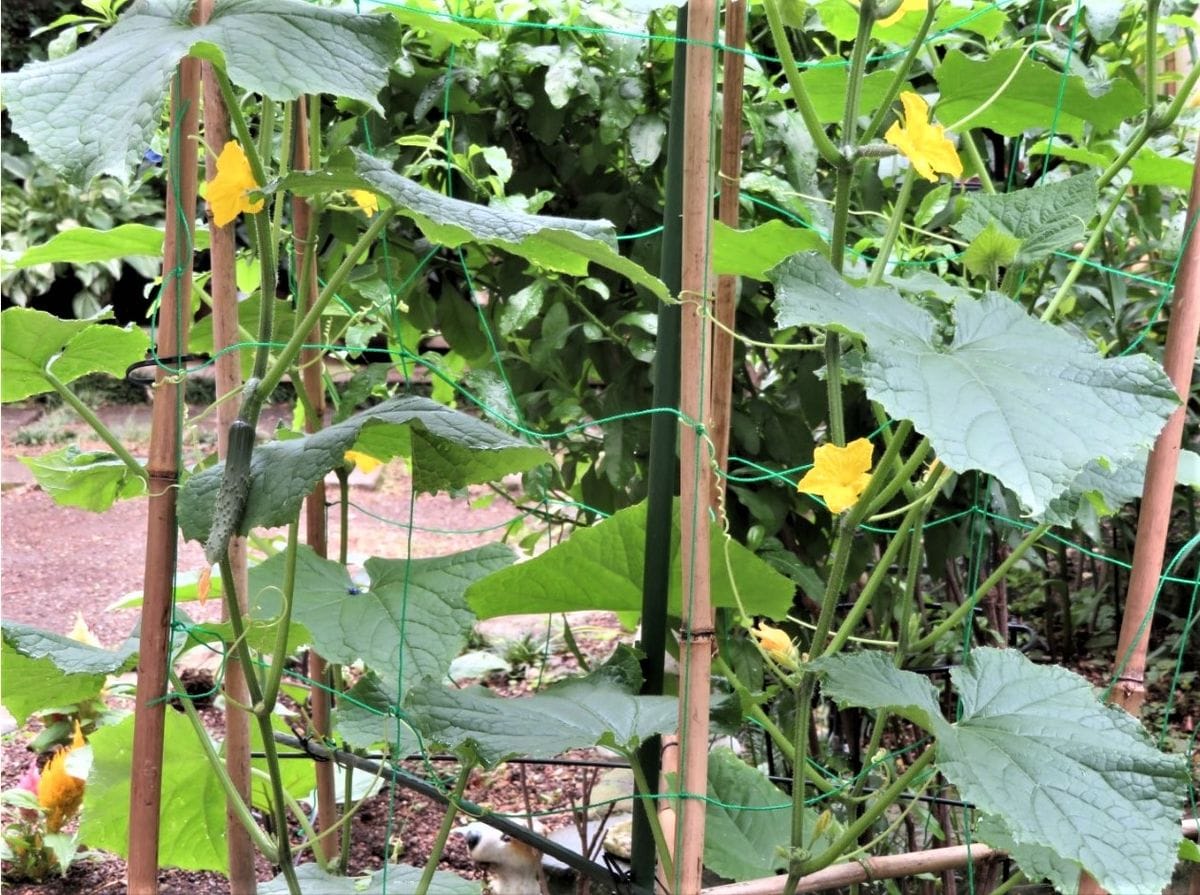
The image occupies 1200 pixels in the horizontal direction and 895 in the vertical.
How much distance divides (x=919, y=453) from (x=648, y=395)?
784 millimetres

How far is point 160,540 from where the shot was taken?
0.84 metres

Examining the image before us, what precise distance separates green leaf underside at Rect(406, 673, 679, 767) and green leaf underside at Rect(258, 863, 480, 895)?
0.19m

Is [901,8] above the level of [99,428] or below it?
above

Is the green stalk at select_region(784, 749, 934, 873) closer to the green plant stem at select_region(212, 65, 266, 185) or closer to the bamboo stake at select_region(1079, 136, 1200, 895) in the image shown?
the bamboo stake at select_region(1079, 136, 1200, 895)

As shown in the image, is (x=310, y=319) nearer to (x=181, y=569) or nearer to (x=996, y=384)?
(x=996, y=384)

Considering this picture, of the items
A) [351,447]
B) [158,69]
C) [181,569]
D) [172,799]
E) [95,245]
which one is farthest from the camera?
[181,569]

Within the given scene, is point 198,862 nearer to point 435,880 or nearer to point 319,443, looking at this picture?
point 435,880

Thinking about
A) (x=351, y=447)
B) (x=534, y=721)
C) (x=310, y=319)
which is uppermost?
(x=310, y=319)

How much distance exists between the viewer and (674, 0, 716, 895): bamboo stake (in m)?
0.82

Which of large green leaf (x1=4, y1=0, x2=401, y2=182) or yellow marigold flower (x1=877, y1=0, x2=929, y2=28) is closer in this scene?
large green leaf (x1=4, y1=0, x2=401, y2=182)

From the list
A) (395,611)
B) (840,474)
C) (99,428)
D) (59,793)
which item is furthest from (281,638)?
(59,793)

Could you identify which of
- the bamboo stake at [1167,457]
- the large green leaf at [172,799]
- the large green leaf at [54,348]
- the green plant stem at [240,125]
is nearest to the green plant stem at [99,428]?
the large green leaf at [54,348]

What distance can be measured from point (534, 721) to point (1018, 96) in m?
0.74

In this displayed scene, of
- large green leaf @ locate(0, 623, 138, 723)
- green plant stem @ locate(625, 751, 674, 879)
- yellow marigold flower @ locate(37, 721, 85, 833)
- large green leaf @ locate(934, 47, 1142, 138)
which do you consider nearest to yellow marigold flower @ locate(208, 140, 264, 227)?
large green leaf @ locate(0, 623, 138, 723)
